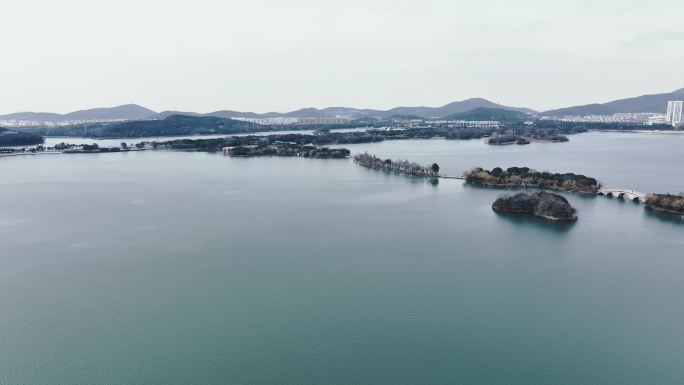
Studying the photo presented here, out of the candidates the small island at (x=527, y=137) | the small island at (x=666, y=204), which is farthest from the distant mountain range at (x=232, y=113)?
the small island at (x=666, y=204)

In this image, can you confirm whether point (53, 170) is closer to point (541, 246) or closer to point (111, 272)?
point (111, 272)

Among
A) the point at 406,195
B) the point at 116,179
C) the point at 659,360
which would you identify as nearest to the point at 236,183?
the point at 116,179

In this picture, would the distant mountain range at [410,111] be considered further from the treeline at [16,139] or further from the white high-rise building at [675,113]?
the treeline at [16,139]

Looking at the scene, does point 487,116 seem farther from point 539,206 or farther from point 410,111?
point 539,206

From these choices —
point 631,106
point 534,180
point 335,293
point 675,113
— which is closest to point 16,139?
point 534,180

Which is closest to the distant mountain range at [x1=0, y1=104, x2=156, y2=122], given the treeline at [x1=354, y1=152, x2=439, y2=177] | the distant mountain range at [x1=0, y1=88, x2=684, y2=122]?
the distant mountain range at [x1=0, y1=88, x2=684, y2=122]

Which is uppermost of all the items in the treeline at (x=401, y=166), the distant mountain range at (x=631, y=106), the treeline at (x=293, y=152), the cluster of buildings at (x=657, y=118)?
the distant mountain range at (x=631, y=106)
